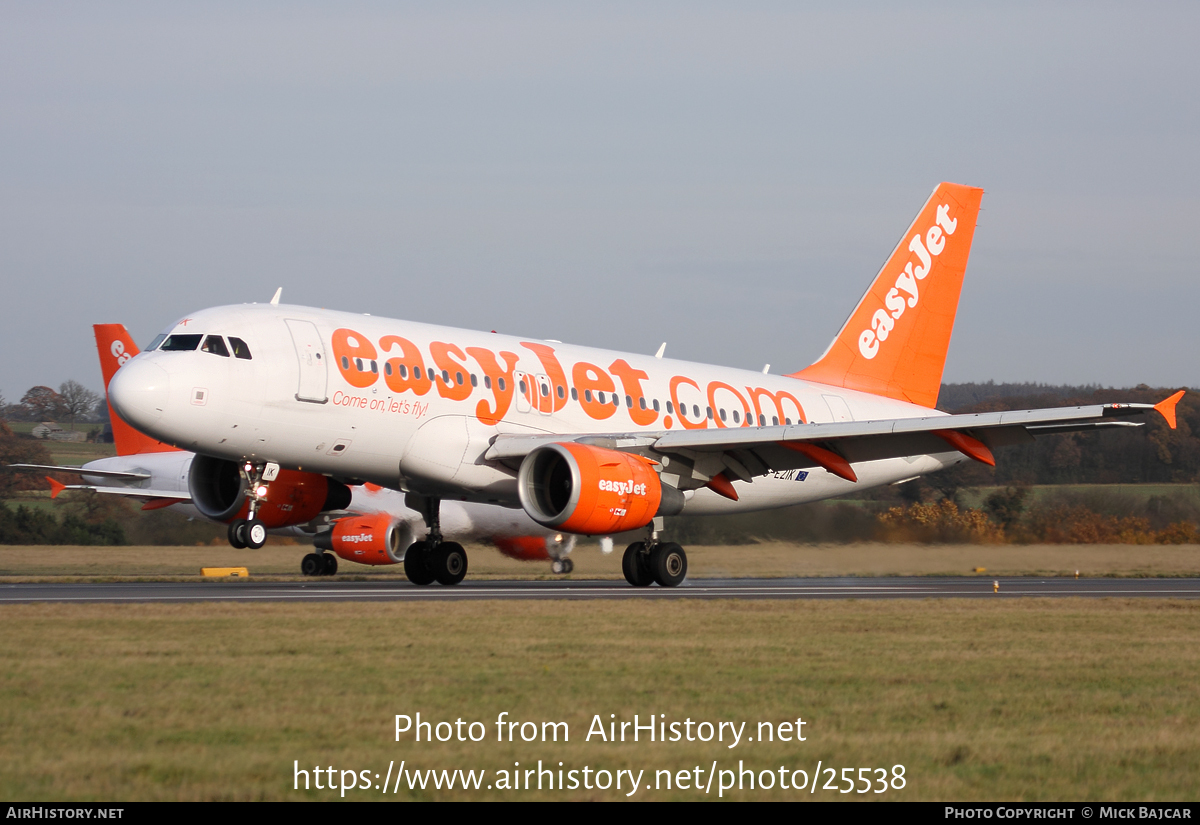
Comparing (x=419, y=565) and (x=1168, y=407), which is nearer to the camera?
(x=1168, y=407)

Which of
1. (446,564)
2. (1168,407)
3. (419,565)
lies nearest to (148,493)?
(419,565)

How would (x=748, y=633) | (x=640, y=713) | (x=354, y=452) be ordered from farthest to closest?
1. (x=354, y=452)
2. (x=748, y=633)
3. (x=640, y=713)

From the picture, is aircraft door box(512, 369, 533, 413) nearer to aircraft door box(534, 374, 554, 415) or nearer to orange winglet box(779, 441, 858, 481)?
aircraft door box(534, 374, 554, 415)

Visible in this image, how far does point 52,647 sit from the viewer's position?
12.4 m

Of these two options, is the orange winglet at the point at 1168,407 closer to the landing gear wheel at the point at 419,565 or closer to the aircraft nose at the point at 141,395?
the landing gear wheel at the point at 419,565

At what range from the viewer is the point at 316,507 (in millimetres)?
25969

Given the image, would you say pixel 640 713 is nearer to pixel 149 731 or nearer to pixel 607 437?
pixel 149 731

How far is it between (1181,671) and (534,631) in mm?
6741

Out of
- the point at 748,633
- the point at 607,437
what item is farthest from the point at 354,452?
the point at 748,633

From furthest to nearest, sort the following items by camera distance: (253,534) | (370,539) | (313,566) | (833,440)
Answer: (313,566) → (370,539) → (833,440) → (253,534)

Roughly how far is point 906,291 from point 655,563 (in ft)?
40.5

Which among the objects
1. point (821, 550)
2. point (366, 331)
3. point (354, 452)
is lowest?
point (821, 550)

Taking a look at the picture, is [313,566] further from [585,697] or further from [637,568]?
[585,697]

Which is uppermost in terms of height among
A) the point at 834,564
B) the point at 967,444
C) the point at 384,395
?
the point at 384,395
